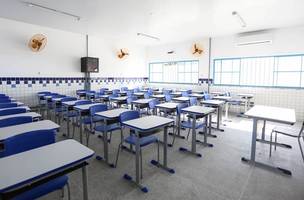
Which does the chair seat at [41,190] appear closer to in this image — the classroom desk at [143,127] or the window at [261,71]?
the classroom desk at [143,127]

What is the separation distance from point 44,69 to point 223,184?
6.51 metres

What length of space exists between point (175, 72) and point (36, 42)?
5.86m

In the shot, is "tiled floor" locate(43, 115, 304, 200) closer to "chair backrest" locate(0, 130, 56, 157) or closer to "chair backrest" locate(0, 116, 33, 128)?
"chair backrest" locate(0, 130, 56, 157)

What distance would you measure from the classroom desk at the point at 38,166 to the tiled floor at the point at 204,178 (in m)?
0.87

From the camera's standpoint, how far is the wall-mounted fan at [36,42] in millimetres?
5875

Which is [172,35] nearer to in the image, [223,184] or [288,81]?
[288,81]

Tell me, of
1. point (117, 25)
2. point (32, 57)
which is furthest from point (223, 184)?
point (32, 57)

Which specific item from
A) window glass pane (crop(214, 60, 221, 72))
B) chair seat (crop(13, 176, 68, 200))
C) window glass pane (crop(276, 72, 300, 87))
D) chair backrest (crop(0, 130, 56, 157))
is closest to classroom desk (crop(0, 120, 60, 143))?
chair backrest (crop(0, 130, 56, 157))

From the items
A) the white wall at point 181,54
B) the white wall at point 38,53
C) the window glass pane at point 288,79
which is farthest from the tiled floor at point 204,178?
the white wall at point 181,54

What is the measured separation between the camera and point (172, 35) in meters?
7.30

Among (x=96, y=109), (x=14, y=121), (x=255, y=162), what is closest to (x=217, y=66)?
(x=255, y=162)

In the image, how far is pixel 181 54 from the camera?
8633 mm

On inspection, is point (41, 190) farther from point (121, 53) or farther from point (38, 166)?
point (121, 53)

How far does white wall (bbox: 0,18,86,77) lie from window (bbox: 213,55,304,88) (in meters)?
5.72
